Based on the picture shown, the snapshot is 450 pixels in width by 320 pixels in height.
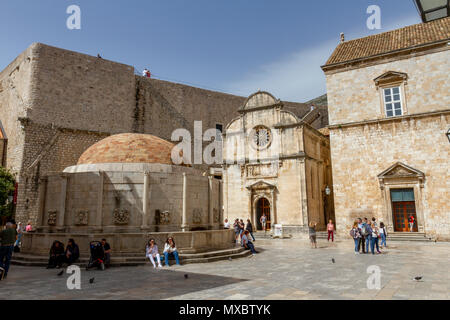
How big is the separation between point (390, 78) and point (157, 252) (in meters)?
17.7

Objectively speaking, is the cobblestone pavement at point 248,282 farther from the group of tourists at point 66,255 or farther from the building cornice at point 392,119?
the building cornice at point 392,119

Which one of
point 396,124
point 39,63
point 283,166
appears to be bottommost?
point 283,166

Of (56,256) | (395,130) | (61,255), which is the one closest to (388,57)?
(395,130)

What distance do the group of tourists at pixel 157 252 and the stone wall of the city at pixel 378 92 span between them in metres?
15.2

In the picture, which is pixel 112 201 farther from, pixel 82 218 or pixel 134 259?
pixel 134 259

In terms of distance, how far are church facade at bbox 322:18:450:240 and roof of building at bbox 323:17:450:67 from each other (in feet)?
0.21

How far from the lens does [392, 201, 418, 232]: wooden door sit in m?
18.3

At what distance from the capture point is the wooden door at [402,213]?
18.3 meters

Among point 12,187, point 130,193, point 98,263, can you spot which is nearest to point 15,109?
point 12,187

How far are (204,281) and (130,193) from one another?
4.95 meters

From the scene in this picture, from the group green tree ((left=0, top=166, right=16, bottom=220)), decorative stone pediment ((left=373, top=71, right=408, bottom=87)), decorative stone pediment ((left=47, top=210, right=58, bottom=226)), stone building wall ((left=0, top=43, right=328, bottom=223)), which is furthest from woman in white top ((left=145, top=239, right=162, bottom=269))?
decorative stone pediment ((left=373, top=71, right=408, bottom=87))

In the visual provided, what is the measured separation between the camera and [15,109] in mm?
25453

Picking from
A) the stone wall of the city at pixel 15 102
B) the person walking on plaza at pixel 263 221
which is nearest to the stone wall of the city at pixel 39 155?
the stone wall of the city at pixel 15 102
